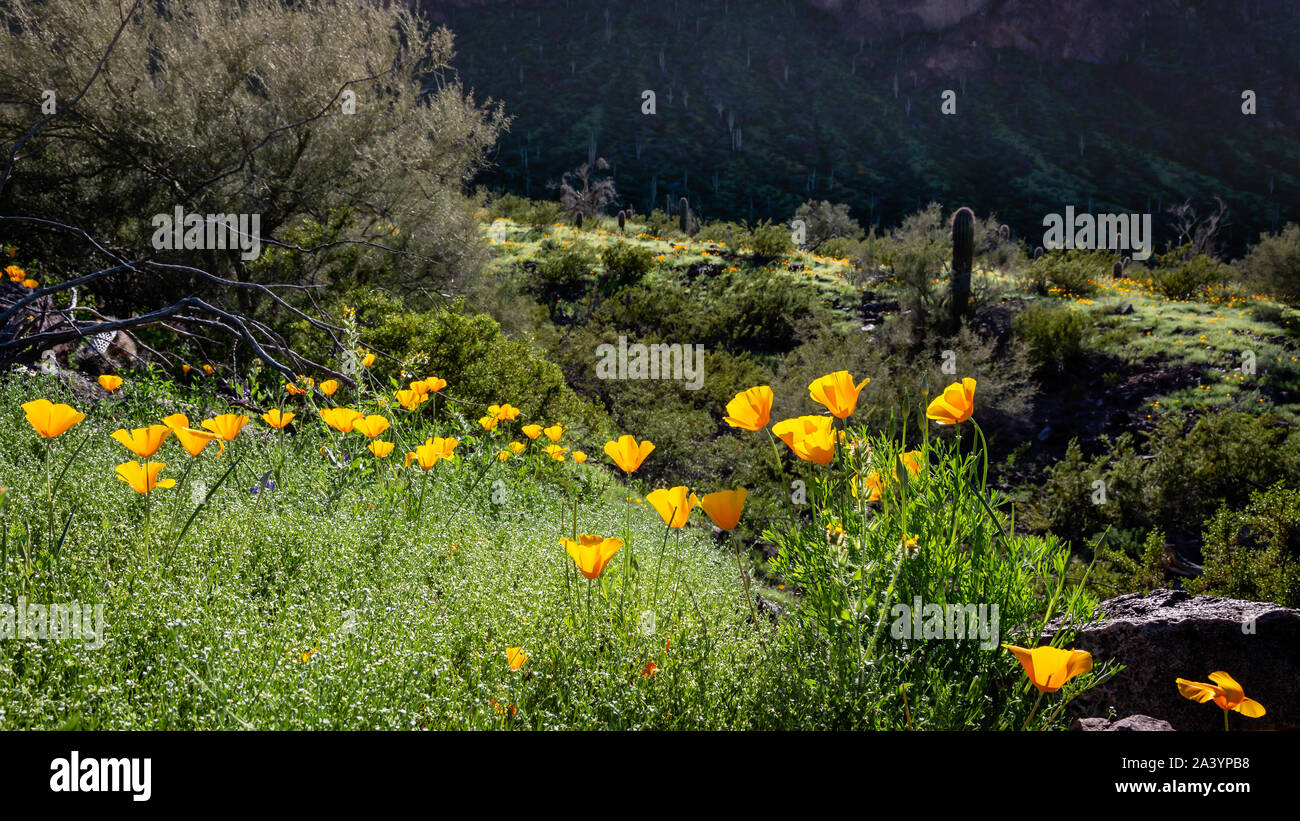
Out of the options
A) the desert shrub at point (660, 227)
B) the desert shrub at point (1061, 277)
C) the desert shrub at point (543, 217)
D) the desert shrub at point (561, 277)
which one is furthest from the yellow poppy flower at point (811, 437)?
the desert shrub at point (660, 227)

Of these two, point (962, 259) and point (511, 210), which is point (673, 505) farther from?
point (511, 210)

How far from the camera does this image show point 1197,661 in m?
1.83

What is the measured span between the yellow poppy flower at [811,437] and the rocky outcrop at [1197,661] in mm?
896

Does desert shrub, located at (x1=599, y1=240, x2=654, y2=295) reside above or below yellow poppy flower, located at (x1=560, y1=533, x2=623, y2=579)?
above

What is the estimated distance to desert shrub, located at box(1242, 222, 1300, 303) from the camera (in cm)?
1705

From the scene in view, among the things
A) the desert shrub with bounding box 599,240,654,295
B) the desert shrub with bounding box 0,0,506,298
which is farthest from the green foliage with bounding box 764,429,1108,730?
the desert shrub with bounding box 599,240,654,295

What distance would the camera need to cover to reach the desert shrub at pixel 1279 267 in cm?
1705

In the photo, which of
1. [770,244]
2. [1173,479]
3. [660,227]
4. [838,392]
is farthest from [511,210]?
[838,392]

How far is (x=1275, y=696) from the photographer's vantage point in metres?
1.84

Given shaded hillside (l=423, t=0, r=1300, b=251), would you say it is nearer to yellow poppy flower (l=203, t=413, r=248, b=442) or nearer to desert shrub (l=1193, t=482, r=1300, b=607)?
desert shrub (l=1193, t=482, r=1300, b=607)

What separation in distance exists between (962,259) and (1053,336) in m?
2.25

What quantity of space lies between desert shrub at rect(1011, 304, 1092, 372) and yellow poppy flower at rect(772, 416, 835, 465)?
40.9 ft

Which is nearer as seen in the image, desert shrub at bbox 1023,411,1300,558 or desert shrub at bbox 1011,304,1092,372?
desert shrub at bbox 1023,411,1300,558

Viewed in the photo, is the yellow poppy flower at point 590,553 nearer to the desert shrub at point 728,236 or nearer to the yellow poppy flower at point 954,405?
the yellow poppy flower at point 954,405
